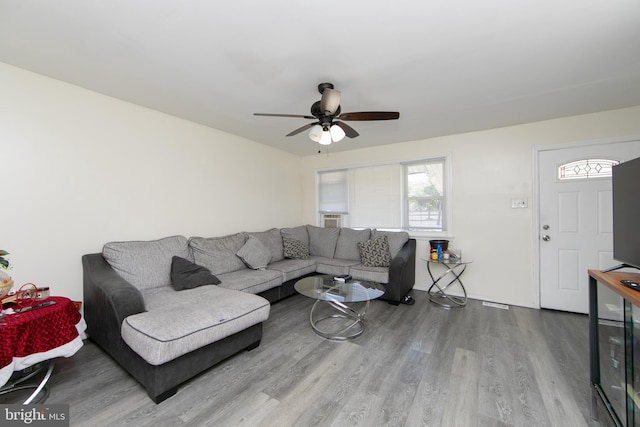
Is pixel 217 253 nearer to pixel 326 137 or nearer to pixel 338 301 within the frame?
pixel 338 301

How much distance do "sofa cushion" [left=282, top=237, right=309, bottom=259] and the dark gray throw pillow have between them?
1464 mm

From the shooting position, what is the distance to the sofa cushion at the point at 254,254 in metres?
3.37

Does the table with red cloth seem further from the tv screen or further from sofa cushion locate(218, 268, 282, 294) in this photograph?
the tv screen

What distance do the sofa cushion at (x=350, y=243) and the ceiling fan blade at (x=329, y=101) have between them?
7.98 feet

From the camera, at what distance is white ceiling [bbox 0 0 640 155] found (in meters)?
1.48

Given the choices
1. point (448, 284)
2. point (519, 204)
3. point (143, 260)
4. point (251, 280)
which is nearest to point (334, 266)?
point (251, 280)

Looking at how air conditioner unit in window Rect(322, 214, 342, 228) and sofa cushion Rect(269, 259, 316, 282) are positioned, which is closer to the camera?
sofa cushion Rect(269, 259, 316, 282)

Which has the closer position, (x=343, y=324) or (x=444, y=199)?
(x=343, y=324)

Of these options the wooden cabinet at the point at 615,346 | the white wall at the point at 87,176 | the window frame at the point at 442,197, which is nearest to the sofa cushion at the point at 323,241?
the window frame at the point at 442,197

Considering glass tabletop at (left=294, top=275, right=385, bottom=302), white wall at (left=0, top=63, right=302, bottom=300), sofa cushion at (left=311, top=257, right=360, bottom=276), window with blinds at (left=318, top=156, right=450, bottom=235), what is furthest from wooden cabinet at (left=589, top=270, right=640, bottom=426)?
white wall at (left=0, top=63, right=302, bottom=300)

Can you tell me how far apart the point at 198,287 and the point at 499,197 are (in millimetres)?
3876

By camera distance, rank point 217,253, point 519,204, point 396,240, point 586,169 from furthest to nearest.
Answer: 1. point 396,240
2. point 519,204
3. point 217,253
4. point 586,169

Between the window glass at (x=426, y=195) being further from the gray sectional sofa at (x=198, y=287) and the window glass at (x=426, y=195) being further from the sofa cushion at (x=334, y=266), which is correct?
the sofa cushion at (x=334, y=266)

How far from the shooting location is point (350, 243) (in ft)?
13.9
